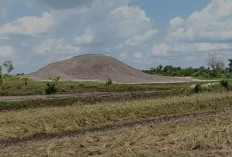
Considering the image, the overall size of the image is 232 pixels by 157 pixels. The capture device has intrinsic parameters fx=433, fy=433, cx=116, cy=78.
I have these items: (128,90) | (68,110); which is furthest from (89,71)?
(68,110)

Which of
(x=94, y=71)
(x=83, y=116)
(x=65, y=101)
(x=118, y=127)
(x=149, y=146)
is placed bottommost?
(x=118, y=127)

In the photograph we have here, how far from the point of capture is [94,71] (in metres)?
70.8

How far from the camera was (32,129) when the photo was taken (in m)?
19.7

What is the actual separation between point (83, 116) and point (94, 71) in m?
48.4

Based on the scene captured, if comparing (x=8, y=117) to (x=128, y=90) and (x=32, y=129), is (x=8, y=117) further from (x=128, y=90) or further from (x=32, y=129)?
(x=128, y=90)

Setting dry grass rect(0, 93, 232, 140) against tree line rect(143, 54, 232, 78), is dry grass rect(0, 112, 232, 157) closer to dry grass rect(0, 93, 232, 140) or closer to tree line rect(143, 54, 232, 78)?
dry grass rect(0, 93, 232, 140)

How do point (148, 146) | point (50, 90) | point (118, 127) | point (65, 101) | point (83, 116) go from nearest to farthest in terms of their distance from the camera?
1. point (148, 146)
2. point (118, 127)
3. point (83, 116)
4. point (65, 101)
5. point (50, 90)

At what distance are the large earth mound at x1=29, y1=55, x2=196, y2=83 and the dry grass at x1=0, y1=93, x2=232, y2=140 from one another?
1421 inches

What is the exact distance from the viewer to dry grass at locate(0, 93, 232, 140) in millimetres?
19703

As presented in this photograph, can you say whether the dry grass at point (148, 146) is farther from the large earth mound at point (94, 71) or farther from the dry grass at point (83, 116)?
the large earth mound at point (94, 71)

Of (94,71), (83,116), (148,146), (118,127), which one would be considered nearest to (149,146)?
(148,146)

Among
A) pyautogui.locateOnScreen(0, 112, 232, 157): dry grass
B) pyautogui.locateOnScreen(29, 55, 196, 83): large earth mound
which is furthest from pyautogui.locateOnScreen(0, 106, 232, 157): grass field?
pyautogui.locateOnScreen(29, 55, 196, 83): large earth mound

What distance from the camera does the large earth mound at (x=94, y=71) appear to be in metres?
67.2

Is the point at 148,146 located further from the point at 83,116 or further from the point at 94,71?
the point at 94,71
